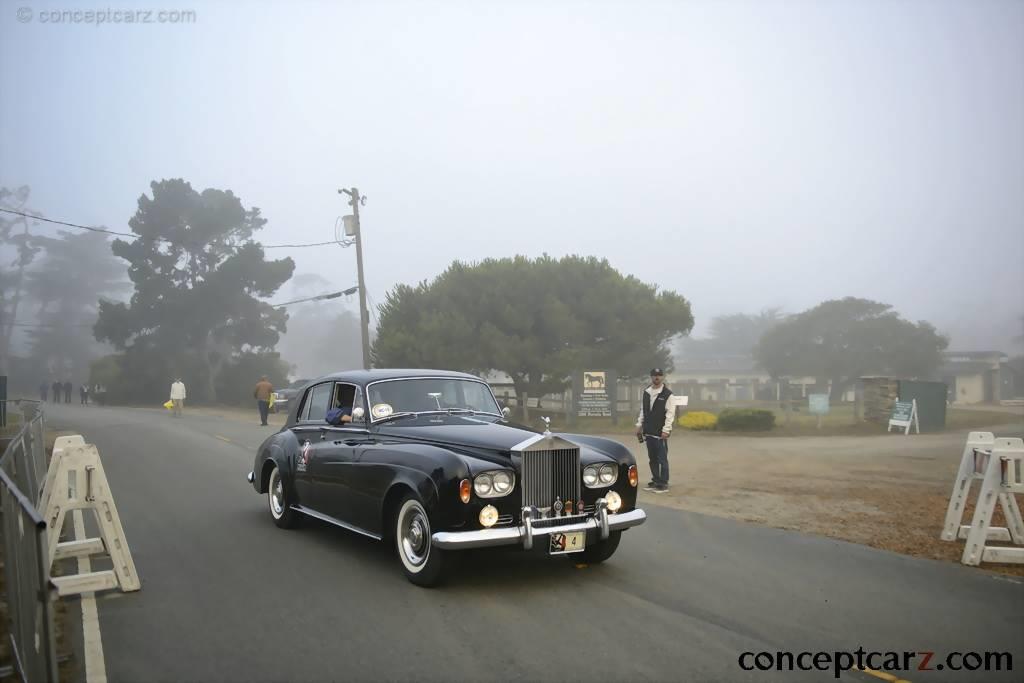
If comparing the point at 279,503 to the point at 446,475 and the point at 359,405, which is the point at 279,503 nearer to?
the point at 359,405

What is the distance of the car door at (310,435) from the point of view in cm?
819

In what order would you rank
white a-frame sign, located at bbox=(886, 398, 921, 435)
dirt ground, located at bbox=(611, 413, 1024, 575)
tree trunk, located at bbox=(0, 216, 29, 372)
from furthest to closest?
tree trunk, located at bbox=(0, 216, 29, 372) → white a-frame sign, located at bbox=(886, 398, 921, 435) → dirt ground, located at bbox=(611, 413, 1024, 575)

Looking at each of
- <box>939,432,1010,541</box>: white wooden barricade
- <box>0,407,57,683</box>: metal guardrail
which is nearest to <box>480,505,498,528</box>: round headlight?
<box>0,407,57,683</box>: metal guardrail

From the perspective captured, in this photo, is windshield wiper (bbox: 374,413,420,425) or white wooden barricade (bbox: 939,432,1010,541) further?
white wooden barricade (bbox: 939,432,1010,541)

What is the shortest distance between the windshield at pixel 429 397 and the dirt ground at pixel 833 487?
3930 mm

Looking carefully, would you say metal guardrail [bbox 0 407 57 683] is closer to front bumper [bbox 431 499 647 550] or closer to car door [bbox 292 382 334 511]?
front bumper [bbox 431 499 647 550]

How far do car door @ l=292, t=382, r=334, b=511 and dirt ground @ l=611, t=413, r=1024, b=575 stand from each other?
16.3ft

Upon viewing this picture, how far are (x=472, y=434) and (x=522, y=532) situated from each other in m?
1.09

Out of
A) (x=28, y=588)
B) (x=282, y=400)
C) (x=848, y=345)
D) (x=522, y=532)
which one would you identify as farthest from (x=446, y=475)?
(x=848, y=345)

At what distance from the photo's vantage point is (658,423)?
1184 cm

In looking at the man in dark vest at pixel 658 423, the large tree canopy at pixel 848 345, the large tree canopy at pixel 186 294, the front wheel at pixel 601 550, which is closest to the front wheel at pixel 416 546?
the front wheel at pixel 601 550

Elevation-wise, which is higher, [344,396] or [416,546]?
[344,396]

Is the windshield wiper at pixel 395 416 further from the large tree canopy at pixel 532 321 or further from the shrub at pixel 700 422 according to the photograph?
the large tree canopy at pixel 532 321

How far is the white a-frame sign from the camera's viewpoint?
2391 centimetres
